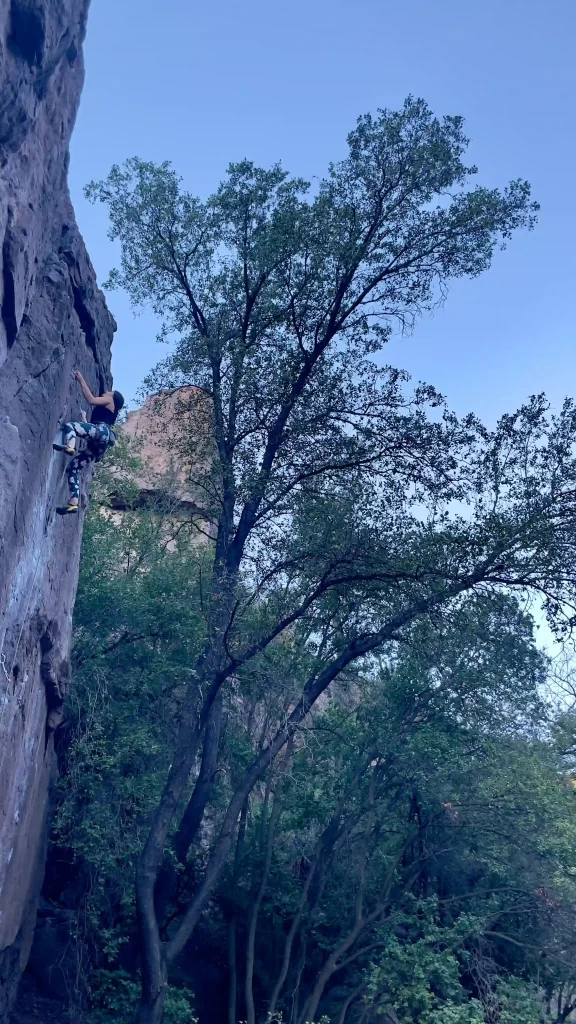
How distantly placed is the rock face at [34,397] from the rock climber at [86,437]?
186 mm

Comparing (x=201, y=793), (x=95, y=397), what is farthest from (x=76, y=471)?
(x=201, y=793)

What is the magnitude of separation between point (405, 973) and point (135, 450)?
40.6ft

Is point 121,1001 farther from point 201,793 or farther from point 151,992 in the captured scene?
point 201,793

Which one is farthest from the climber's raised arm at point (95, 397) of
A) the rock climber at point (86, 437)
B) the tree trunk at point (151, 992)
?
the tree trunk at point (151, 992)

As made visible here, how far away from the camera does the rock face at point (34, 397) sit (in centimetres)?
860

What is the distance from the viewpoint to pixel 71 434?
10.1 metres

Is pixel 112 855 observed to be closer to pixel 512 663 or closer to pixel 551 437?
pixel 512 663

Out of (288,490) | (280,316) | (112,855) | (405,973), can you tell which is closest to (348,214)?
(280,316)

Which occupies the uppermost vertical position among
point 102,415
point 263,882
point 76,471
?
point 102,415

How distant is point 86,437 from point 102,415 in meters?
1.34

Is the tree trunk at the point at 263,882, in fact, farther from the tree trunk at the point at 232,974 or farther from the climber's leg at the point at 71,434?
the climber's leg at the point at 71,434

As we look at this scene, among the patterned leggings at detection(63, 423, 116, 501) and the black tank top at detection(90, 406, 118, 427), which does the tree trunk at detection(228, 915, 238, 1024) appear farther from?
the black tank top at detection(90, 406, 118, 427)

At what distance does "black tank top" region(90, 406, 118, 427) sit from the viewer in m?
11.8

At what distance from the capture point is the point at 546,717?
14.7 metres
